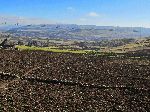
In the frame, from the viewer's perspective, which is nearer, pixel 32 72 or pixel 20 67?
pixel 32 72

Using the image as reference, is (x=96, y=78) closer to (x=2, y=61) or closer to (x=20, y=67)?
(x=20, y=67)

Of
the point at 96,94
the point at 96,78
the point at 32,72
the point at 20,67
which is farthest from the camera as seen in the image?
the point at 20,67

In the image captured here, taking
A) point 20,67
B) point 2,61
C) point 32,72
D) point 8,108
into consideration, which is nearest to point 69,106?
point 8,108

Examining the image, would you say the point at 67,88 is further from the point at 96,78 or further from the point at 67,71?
the point at 67,71

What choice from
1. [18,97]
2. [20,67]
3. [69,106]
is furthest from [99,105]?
[20,67]

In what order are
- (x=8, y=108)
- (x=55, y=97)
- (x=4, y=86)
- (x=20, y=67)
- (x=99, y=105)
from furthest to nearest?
(x=20, y=67) → (x=4, y=86) → (x=55, y=97) → (x=99, y=105) → (x=8, y=108)

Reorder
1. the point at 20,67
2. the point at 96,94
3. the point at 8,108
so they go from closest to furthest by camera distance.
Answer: the point at 8,108 < the point at 96,94 < the point at 20,67
